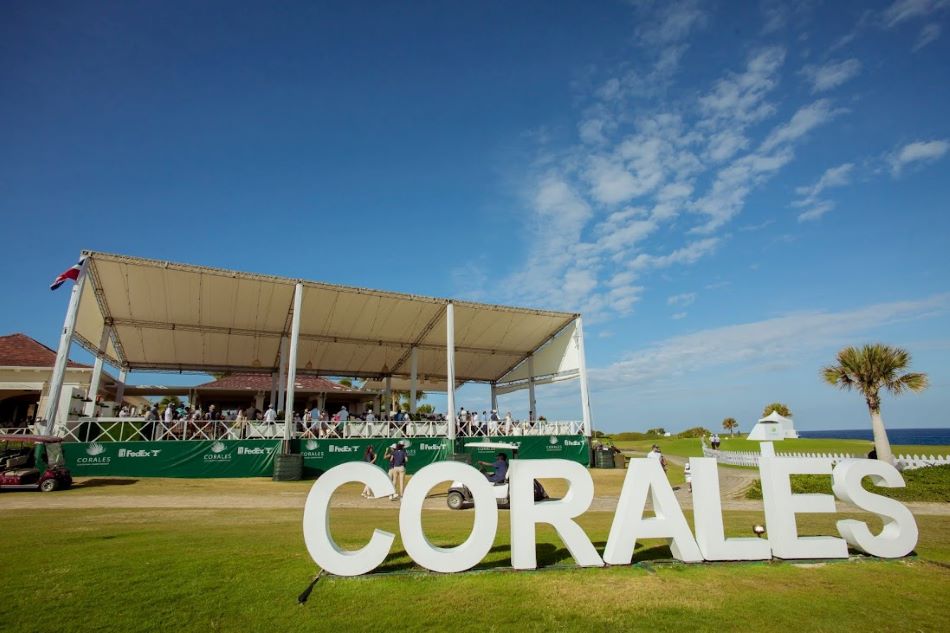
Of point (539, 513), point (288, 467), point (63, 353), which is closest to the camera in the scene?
point (539, 513)

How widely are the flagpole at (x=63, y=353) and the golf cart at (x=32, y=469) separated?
0.89 meters

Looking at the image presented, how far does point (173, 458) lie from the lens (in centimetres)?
1700

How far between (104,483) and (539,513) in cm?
1564

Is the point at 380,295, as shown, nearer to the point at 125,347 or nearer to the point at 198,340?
the point at 198,340

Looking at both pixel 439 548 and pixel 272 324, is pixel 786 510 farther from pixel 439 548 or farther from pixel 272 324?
pixel 272 324

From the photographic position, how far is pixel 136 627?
Answer: 13.9ft

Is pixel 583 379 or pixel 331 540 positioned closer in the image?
pixel 331 540

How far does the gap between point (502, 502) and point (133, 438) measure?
547 inches

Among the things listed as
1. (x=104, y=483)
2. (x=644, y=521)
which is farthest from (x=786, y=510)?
(x=104, y=483)

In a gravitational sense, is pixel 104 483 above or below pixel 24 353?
below

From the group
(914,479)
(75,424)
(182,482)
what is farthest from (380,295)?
(914,479)

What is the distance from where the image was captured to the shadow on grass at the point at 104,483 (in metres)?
14.5

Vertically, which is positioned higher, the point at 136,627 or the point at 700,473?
the point at 700,473

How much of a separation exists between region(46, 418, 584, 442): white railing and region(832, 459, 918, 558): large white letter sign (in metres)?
16.0
